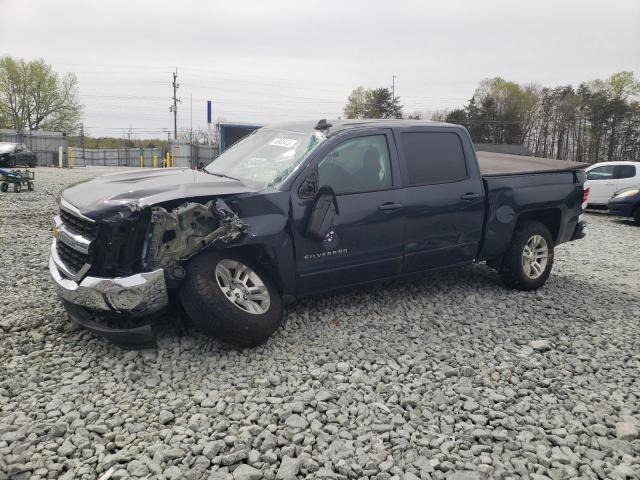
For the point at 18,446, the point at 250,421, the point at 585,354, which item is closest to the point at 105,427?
the point at 18,446

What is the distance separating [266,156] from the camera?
491cm

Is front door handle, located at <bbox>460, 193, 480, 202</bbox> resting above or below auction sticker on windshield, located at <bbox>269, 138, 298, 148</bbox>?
below

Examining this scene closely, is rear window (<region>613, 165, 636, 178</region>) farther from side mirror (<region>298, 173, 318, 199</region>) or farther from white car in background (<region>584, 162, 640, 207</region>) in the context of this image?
side mirror (<region>298, 173, 318, 199</region>)

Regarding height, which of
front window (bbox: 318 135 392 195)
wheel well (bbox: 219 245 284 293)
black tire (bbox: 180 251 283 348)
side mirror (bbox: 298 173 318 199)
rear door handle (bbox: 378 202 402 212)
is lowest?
black tire (bbox: 180 251 283 348)

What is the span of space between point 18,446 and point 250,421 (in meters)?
1.28

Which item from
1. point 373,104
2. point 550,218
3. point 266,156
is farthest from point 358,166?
point 373,104

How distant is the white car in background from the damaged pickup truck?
10.3m

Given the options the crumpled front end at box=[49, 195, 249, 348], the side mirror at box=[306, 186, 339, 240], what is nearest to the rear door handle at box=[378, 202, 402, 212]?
the side mirror at box=[306, 186, 339, 240]

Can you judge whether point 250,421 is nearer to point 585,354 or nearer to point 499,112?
point 585,354

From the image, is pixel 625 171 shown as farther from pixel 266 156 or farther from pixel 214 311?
pixel 214 311

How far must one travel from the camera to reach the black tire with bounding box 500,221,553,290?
19.0 ft

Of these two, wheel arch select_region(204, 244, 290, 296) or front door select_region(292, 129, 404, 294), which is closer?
wheel arch select_region(204, 244, 290, 296)

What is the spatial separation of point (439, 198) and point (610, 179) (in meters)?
12.0

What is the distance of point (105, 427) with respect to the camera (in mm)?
3049
